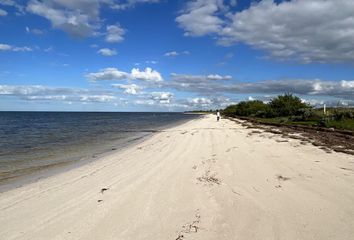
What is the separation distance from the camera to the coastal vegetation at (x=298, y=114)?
80.7 feet

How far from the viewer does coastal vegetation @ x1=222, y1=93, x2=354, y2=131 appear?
24.6 m

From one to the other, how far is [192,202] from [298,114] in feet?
120

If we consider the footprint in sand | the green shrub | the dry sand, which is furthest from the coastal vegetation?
the footprint in sand

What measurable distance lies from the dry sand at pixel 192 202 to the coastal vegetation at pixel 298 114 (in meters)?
14.5

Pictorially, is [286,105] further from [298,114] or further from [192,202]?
[192,202]

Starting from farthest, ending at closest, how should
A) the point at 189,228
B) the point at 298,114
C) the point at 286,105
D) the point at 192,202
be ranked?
the point at 286,105
the point at 298,114
the point at 192,202
the point at 189,228

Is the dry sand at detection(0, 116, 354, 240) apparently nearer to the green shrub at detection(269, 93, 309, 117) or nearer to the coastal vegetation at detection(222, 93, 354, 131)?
the coastal vegetation at detection(222, 93, 354, 131)

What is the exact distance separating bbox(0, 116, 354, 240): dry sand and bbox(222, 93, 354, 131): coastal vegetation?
14460 mm

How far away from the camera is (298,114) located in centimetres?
3938

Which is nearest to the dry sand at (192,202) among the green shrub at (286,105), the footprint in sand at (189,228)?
the footprint in sand at (189,228)

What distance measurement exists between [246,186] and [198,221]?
2.57 metres

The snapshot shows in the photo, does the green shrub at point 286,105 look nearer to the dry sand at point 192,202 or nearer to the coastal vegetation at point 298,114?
the coastal vegetation at point 298,114

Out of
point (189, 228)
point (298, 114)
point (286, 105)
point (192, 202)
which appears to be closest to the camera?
point (189, 228)

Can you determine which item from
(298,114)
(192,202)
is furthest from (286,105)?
(192,202)
